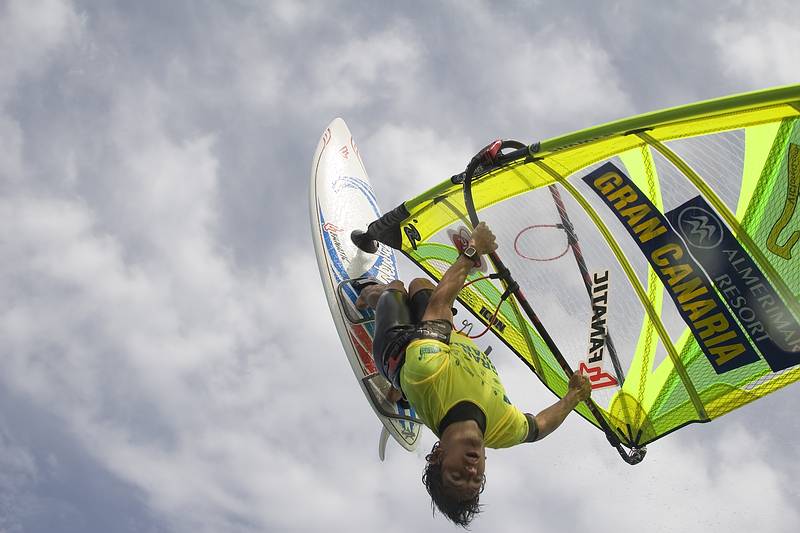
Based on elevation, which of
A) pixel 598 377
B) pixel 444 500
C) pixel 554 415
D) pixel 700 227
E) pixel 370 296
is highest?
pixel 370 296

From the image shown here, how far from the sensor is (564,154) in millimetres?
5469

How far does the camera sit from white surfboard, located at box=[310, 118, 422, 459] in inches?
291

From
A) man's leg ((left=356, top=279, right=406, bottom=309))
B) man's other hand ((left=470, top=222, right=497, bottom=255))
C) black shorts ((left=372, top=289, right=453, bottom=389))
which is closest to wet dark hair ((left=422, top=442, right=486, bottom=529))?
black shorts ((left=372, top=289, right=453, bottom=389))

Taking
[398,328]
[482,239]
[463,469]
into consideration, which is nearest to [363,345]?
[398,328]

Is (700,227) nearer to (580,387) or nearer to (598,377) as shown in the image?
(580,387)

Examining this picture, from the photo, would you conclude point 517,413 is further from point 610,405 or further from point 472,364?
point 610,405

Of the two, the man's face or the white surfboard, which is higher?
the white surfboard

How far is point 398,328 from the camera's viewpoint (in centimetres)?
518

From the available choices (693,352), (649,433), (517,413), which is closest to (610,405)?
(649,433)

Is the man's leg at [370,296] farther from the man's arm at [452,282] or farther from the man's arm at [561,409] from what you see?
the man's arm at [561,409]

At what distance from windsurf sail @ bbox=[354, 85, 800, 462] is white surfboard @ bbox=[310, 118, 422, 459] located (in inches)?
52.9

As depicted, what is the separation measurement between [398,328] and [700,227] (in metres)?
2.26

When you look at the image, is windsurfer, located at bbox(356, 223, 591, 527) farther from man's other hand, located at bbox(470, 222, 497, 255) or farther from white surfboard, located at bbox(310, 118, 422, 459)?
white surfboard, located at bbox(310, 118, 422, 459)

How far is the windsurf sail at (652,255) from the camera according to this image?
4.61 metres
